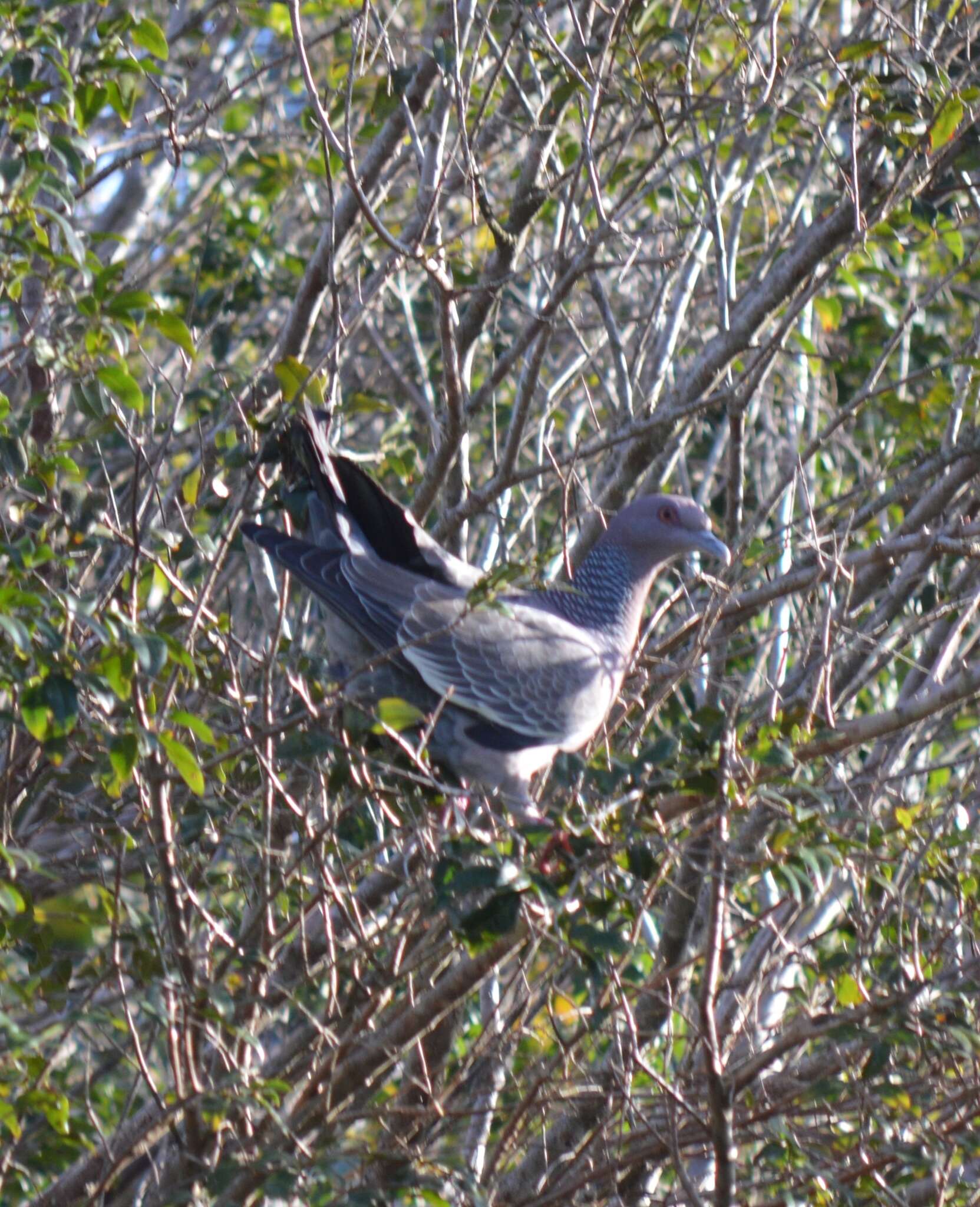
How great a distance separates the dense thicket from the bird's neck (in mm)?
200

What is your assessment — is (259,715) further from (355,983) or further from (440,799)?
(355,983)

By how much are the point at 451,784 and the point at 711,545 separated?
1144 millimetres

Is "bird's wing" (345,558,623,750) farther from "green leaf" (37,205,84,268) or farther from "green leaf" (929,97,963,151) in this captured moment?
"green leaf" (929,97,963,151)

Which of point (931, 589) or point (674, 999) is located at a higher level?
point (931, 589)

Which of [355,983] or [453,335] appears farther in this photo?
[453,335]

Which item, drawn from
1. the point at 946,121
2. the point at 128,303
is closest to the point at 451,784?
the point at 128,303

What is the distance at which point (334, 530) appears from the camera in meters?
4.39

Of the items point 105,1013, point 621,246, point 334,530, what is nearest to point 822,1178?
point 105,1013

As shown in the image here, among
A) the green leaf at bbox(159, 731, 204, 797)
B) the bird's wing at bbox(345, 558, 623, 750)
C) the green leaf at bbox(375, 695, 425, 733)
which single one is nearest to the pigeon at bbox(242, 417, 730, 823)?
the bird's wing at bbox(345, 558, 623, 750)

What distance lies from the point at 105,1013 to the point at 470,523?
3.53 meters

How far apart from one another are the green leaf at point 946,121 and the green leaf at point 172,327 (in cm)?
219

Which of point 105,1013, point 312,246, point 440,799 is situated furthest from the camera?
point 312,246

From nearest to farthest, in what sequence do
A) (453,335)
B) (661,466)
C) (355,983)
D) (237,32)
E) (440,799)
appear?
(355,983) → (440,799) → (453,335) → (661,466) → (237,32)

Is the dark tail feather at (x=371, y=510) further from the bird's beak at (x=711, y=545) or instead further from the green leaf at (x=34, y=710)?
the green leaf at (x=34, y=710)
